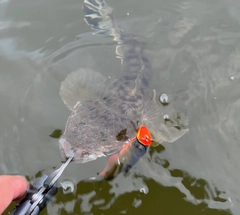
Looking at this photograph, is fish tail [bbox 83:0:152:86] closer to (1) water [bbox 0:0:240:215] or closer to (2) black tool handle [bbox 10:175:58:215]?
(1) water [bbox 0:0:240:215]

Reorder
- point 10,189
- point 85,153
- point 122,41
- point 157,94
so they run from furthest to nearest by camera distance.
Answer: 1. point 122,41
2. point 157,94
3. point 85,153
4. point 10,189

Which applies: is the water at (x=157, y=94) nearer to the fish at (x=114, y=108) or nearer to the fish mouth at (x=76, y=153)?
the fish at (x=114, y=108)

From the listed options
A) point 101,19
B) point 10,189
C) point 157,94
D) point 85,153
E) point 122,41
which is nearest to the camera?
point 10,189

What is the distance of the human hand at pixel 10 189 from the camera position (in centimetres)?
240

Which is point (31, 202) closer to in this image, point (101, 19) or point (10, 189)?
point (10, 189)

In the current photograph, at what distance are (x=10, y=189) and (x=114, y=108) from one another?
174 cm

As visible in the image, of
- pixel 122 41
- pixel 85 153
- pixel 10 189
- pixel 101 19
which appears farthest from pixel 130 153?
pixel 101 19

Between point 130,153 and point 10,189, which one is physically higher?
point 10,189

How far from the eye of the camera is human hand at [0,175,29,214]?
240 centimetres

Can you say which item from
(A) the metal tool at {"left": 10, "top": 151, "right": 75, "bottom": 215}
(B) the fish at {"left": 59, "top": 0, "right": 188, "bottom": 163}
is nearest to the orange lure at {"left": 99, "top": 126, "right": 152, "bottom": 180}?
(B) the fish at {"left": 59, "top": 0, "right": 188, "bottom": 163}

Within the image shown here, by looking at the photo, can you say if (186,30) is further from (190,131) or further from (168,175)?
(168,175)

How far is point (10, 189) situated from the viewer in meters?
2.50

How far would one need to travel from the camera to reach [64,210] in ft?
11.9

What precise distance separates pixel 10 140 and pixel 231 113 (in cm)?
272
